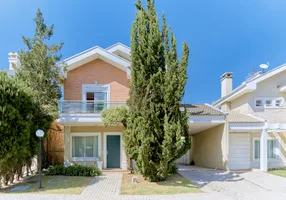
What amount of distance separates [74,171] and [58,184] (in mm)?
2802

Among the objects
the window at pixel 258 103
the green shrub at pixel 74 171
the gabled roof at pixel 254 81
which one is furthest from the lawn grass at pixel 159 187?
the window at pixel 258 103

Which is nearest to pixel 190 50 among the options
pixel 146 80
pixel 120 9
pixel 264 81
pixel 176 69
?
pixel 176 69

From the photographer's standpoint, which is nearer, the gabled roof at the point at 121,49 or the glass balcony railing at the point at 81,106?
the glass balcony railing at the point at 81,106

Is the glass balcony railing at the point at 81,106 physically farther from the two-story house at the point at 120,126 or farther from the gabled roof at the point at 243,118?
the gabled roof at the point at 243,118

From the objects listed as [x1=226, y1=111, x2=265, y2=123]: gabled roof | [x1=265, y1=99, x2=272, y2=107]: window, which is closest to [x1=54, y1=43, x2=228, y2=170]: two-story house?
[x1=226, y1=111, x2=265, y2=123]: gabled roof

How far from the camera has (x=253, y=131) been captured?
17594 mm

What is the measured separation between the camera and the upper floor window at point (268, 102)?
64.4 feet

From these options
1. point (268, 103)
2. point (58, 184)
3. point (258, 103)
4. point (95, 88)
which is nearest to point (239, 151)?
point (258, 103)

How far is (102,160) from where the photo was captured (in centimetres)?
1706

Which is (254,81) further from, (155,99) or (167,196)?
(167,196)

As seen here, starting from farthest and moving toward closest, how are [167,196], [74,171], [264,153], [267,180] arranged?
[264,153]
[74,171]
[267,180]
[167,196]

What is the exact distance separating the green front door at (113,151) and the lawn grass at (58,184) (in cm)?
312

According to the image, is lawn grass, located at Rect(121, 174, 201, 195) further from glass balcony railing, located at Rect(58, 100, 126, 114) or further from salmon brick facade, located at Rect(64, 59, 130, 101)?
Result: salmon brick facade, located at Rect(64, 59, 130, 101)

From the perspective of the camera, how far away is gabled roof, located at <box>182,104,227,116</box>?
55.2ft
